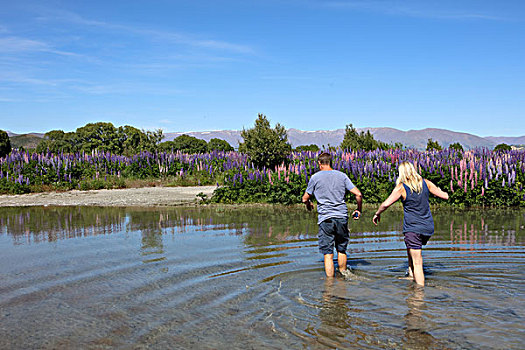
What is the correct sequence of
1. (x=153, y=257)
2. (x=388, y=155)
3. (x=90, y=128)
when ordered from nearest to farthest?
(x=153, y=257) → (x=388, y=155) → (x=90, y=128)

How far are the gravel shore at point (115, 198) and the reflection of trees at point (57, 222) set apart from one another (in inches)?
46.0

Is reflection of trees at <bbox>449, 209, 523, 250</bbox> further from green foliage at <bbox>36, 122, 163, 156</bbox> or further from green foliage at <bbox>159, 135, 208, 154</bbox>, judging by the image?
green foliage at <bbox>159, 135, 208, 154</bbox>

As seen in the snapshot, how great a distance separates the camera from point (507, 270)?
7.70 m

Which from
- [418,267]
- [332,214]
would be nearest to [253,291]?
[332,214]

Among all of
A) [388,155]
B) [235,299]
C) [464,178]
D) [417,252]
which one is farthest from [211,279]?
[388,155]

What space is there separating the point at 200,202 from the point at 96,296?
36.9 ft

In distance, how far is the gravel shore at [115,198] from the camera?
18328 mm

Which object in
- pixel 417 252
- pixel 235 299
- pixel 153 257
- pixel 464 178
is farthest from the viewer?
pixel 464 178

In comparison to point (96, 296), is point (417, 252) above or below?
above

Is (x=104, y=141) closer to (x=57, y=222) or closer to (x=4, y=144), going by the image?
(x=4, y=144)

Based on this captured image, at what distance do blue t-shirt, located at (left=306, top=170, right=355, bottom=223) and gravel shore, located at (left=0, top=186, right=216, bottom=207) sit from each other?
35.7 ft

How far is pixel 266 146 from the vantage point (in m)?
20.3

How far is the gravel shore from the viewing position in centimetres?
1833

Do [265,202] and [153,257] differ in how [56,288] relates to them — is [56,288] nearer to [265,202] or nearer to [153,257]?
[153,257]
